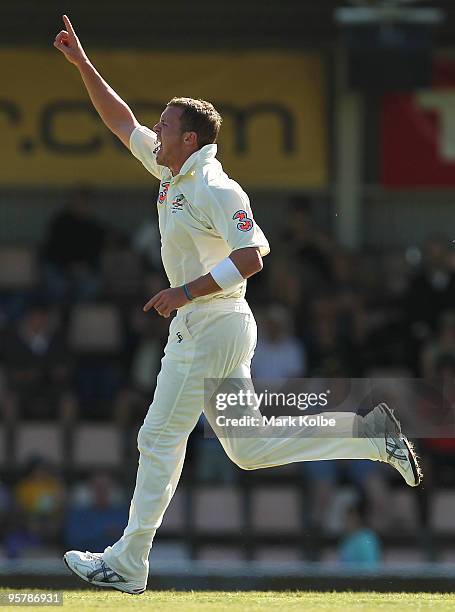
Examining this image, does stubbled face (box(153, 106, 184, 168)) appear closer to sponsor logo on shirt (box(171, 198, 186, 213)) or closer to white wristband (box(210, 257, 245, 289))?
sponsor logo on shirt (box(171, 198, 186, 213))

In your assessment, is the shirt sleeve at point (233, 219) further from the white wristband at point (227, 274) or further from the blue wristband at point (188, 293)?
the blue wristband at point (188, 293)

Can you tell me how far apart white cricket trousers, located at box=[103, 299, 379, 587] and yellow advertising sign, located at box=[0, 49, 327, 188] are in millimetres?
7968

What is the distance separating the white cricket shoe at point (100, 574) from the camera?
6.34m

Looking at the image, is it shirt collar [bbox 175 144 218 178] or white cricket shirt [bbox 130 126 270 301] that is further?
shirt collar [bbox 175 144 218 178]

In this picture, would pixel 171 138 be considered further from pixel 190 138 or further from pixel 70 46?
pixel 70 46

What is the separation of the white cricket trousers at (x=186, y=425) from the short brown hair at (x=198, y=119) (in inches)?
27.6

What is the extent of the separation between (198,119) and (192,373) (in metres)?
1.06

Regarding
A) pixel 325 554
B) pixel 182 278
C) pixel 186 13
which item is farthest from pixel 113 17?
pixel 182 278

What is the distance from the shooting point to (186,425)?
20.7ft

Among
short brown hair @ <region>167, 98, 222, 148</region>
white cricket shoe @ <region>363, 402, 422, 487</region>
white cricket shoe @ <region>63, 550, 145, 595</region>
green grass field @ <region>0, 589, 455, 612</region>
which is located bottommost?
green grass field @ <region>0, 589, 455, 612</region>

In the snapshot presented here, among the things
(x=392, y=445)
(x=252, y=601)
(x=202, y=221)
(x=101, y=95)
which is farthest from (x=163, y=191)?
(x=252, y=601)

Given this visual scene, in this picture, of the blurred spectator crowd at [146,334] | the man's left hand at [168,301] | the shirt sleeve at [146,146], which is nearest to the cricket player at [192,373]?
the man's left hand at [168,301]

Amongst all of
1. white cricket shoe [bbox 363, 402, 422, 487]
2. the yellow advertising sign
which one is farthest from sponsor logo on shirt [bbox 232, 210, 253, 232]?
the yellow advertising sign

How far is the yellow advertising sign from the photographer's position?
14164 mm
